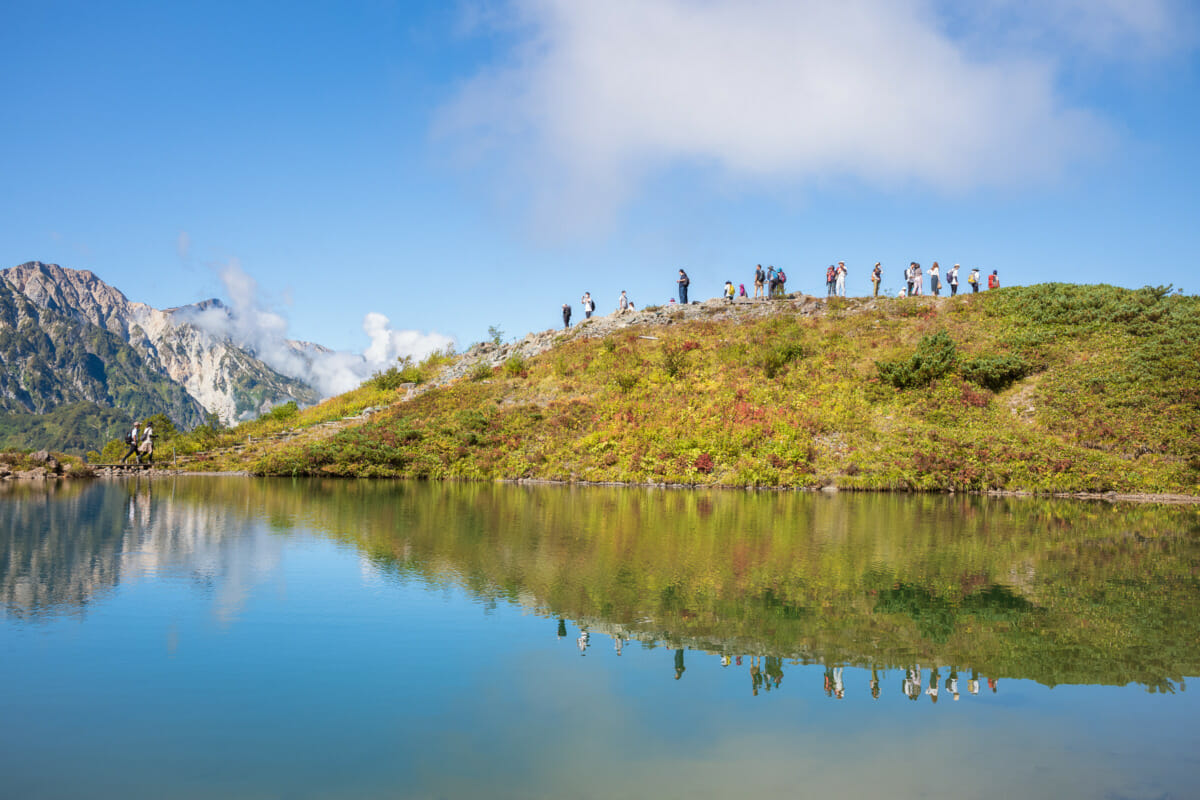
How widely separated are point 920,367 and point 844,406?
5.24 metres

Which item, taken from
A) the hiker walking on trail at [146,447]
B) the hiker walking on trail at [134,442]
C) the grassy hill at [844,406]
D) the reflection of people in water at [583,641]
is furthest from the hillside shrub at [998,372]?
the hiker walking on trail at [134,442]

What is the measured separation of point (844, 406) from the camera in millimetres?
39656

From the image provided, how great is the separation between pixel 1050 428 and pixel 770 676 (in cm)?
3294

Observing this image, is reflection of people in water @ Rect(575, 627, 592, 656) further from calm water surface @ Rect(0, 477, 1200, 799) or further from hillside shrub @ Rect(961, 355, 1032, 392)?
hillside shrub @ Rect(961, 355, 1032, 392)

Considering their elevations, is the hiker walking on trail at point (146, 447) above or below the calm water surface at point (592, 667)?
above

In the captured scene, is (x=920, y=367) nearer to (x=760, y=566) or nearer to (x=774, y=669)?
(x=760, y=566)

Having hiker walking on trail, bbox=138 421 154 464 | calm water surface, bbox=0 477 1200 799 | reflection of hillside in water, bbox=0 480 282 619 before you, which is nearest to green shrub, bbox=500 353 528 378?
hiker walking on trail, bbox=138 421 154 464

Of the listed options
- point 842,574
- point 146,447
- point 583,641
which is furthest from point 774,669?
point 146,447

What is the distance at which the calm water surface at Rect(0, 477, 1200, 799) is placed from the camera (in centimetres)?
614

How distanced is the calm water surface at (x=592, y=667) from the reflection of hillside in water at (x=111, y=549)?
0.11m

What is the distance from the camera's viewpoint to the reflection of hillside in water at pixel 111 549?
39.1 ft

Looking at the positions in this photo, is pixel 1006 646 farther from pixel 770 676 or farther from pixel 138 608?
pixel 138 608

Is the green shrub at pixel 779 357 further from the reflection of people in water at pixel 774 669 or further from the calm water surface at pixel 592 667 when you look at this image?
the reflection of people in water at pixel 774 669

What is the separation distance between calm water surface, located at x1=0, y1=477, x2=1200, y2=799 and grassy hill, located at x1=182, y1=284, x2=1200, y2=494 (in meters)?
16.9
